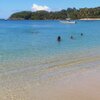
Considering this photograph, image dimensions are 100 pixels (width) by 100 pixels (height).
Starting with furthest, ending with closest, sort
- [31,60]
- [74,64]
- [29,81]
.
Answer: [31,60]
[74,64]
[29,81]

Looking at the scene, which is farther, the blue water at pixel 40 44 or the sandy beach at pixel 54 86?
the blue water at pixel 40 44

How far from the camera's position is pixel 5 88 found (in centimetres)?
1170

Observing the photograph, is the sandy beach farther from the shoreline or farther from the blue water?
the blue water

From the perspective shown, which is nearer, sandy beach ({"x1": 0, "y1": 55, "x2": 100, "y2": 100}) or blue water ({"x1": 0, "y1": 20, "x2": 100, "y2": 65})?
sandy beach ({"x1": 0, "y1": 55, "x2": 100, "y2": 100})

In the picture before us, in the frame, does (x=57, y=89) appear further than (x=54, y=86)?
No

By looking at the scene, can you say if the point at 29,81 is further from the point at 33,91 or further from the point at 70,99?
the point at 70,99

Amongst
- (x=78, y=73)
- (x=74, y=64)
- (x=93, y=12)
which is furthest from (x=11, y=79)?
(x=93, y=12)

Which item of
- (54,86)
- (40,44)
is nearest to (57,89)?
(54,86)

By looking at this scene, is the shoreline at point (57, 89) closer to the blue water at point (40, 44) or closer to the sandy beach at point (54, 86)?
the sandy beach at point (54, 86)

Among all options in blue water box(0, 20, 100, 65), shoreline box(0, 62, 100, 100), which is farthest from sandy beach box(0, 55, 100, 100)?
blue water box(0, 20, 100, 65)

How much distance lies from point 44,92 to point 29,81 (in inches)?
74.2

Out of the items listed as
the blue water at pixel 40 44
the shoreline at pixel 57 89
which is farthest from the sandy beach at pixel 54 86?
the blue water at pixel 40 44

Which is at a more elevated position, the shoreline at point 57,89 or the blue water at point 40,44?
the shoreline at point 57,89

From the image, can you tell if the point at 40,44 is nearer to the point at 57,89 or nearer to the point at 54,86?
the point at 54,86
